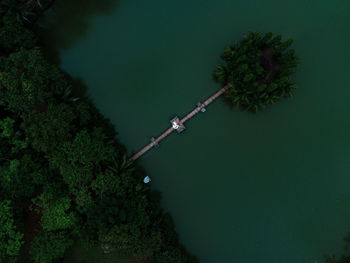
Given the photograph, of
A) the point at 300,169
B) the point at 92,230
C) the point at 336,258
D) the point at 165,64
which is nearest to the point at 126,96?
the point at 165,64

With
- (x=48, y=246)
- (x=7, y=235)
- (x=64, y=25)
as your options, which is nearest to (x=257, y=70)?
(x=64, y=25)

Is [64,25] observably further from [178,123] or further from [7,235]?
[7,235]

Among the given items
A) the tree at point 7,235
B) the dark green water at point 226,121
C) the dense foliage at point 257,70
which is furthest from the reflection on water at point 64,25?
the tree at point 7,235

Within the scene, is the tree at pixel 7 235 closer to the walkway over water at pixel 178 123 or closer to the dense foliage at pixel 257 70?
the walkway over water at pixel 178 123

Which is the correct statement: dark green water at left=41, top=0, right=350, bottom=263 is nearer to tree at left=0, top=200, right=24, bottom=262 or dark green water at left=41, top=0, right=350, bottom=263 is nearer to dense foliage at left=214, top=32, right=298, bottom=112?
dense foliage at left=214, top=32, right=298, bottom=112

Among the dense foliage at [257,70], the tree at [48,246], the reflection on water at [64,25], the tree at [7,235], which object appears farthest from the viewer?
the reflection on water at [64,25]

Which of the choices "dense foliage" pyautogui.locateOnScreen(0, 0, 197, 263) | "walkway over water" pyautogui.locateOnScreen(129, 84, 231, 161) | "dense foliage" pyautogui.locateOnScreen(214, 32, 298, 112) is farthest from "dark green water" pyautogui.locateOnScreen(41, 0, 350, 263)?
"dense foliage" pyautogui.locateOnScreen(0, 0, 197, 263)
